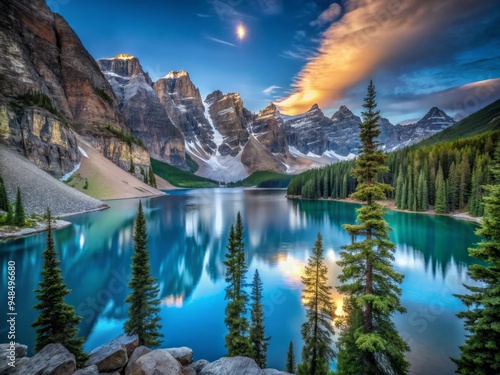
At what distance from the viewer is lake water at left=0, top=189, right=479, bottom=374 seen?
14.5 meters

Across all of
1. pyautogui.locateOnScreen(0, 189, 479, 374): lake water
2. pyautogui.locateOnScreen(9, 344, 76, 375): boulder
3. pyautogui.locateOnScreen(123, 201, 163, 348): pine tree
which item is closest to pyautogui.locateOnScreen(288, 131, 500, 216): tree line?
pyautogui.locateOnScreen(0, 189, 479, 374): lake water

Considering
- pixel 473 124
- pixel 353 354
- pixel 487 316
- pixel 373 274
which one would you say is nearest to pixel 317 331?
pixel 353 354

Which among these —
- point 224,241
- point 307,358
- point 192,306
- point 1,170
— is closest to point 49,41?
point 1,170

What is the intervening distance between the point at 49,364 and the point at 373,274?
10.8 m

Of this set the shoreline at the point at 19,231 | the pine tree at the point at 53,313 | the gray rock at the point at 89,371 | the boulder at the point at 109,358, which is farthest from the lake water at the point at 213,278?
the gray rock at the point at 89,371

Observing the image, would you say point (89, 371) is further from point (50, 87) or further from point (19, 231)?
point (50, 87)

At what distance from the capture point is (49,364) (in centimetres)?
716

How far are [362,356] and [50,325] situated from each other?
1140cm

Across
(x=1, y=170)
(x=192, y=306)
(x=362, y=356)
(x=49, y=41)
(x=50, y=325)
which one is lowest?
(x=192, y=306)

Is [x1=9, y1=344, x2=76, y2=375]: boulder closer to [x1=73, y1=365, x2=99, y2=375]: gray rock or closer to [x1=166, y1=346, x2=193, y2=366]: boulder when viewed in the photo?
[x1=73, y1=365, x2=99, y2=375]: gray rock

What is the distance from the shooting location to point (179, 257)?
29.4 meters

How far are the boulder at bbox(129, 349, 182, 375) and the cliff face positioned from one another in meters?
83.1

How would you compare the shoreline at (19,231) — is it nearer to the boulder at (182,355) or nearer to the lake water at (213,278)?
the lake water at (213,278)

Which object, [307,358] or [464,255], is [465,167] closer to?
[464,255]
